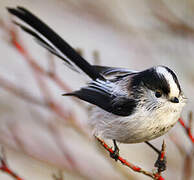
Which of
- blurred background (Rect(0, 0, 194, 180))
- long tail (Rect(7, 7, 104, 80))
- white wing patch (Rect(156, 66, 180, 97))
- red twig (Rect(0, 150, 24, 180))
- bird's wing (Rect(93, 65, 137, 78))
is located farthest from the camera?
bird's wing (Rect(93, 65, 137, 78))

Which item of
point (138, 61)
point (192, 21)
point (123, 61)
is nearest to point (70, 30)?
point (123, 61)

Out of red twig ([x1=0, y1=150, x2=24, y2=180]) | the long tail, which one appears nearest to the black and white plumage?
the long tail

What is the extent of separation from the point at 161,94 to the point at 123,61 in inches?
122

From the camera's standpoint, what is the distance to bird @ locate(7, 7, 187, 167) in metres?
2.34

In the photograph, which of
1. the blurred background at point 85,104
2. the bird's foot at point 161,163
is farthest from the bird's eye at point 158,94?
the bird's foot at point 161,163

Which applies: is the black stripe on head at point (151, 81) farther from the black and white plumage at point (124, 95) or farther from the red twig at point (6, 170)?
the red twig at point (6, 170)

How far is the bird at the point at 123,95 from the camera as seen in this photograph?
2336 mm

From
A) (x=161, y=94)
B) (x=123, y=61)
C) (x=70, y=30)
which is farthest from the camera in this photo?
(x=70, y=30)

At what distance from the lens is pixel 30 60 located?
Result: 2.75 m

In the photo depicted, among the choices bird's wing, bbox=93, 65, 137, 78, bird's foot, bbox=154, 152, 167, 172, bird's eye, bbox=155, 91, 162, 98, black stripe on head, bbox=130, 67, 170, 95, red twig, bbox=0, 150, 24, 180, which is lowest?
red twig, bbox=0, 150, 24, 180

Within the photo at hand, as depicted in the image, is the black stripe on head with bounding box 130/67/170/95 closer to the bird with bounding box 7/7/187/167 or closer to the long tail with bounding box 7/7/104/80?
the bird with bounding box 7/7/187/167

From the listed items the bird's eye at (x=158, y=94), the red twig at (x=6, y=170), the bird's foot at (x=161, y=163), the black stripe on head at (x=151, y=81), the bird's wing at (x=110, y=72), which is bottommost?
the red twig at (x=6, y=170)

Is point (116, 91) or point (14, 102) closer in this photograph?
point (116, 91)

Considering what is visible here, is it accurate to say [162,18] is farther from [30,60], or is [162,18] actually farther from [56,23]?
[56,23]
